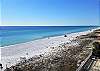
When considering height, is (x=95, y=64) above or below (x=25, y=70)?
above

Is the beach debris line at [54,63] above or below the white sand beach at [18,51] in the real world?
above

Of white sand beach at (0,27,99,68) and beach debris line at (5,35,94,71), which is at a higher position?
beach debris line at (5,35,94,71)

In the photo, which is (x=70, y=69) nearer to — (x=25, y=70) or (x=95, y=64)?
(x=95, y=64)

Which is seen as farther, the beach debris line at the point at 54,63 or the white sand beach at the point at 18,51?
the white sand beach at the point at 18,51

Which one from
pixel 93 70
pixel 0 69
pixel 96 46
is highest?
pixel 96 46

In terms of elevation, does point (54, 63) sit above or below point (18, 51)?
above

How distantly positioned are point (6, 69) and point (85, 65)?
7.90m

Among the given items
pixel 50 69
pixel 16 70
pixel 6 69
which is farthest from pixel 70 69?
pixel 6 69

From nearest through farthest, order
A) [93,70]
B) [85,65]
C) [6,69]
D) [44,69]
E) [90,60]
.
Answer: [93,70] < [85,65] < [90,60] < [44,69] < [6,69]

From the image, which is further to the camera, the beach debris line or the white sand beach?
the white sand beach

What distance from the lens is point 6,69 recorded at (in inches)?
648

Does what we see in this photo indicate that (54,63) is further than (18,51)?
No

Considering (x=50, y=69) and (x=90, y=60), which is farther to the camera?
(x=50, y=69)

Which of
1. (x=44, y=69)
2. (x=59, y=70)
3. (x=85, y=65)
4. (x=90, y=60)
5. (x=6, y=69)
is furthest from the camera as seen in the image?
(x=6, y=69)
